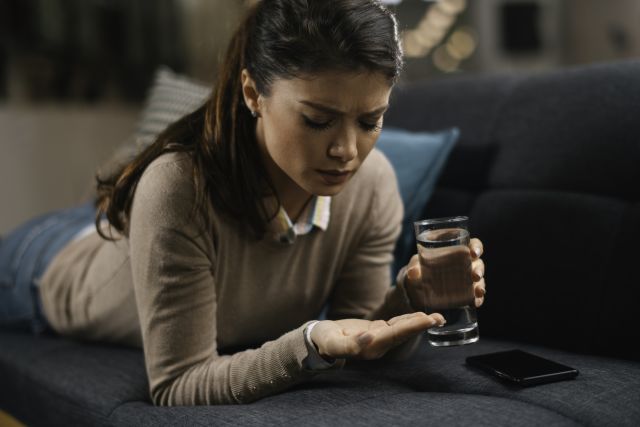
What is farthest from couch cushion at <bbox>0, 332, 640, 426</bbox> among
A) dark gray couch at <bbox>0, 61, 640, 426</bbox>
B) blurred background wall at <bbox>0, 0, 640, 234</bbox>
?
blurred background wall at <bbox>0, 0, 640, 234</bbox>

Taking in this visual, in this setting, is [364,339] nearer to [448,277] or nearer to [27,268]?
[448,277]

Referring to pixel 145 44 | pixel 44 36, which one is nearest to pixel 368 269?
pixel 44 36

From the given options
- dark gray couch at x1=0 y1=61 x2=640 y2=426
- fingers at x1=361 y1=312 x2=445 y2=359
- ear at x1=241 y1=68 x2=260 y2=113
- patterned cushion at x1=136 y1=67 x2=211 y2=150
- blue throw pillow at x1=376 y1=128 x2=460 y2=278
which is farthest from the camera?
patterned cushion at x1=136 y1=67 x2=211 y2=150

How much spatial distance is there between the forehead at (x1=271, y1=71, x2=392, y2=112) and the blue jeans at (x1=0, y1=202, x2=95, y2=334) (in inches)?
41.0

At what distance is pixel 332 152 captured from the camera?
1.17m

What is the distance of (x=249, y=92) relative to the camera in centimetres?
127

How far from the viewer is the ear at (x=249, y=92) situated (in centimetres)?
127

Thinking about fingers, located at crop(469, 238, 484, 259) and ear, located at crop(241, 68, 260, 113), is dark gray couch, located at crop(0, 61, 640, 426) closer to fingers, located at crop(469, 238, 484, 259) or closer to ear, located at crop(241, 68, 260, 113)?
fingers, located at crop(469, 238, 484, 259)

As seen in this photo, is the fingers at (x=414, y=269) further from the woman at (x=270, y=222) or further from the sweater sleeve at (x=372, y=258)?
the sweater sleeve at (x=372, y=258)

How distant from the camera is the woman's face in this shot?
3.74 ft

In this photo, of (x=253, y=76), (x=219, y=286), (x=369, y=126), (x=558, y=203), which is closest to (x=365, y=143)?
(x=369, y=126)

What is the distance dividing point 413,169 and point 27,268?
1014 millimetres

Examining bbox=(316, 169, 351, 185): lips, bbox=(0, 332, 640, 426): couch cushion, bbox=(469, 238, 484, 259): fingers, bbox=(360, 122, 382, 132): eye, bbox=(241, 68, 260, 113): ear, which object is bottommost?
bbox=(0, 332, 640, 426): couch cushion

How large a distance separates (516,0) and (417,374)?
5.71m
